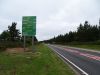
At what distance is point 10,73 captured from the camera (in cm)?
1614

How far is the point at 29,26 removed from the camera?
44562 mm

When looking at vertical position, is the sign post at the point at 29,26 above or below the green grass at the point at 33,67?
above

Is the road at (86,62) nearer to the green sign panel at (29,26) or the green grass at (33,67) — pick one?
the green grass at (33,67)

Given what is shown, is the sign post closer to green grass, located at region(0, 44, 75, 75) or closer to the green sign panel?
the green sign panel

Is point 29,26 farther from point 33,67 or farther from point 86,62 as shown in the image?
point 33,67

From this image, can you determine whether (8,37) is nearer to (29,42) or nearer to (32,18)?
(29,42)

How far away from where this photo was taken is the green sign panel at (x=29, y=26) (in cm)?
4434

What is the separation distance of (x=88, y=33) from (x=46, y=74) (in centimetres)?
13238

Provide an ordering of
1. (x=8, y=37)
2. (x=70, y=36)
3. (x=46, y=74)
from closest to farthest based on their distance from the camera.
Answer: (x=46, y=74) → (x=8, y=37) → (x=70, y=36)

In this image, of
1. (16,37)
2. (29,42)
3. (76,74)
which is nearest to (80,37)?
(16,37)

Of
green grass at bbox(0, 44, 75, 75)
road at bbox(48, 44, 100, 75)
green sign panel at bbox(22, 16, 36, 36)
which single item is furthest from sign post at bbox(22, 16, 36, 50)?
green grass at bbox(0, 44, 75, 75)

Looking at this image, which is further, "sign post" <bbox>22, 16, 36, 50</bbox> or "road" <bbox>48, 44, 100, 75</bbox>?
"sign post" <bbox>22, 16, 36, 50</bbox>

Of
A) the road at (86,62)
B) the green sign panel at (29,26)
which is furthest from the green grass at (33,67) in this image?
the green sign panel at (29,26)

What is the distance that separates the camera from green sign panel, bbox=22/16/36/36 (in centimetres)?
4434
